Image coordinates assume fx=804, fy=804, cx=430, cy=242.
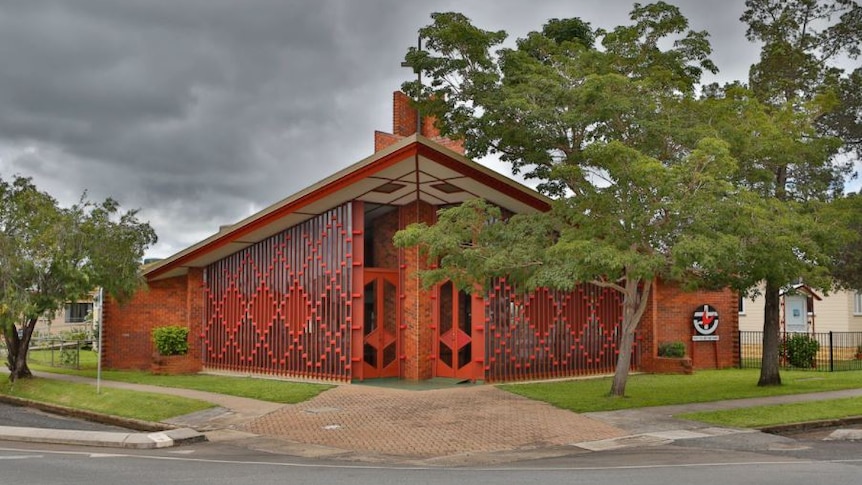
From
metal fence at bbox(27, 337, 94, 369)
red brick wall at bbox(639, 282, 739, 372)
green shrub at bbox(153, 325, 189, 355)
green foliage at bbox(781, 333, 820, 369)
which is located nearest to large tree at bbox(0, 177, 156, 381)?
green shrub at bbox(153, 325, 189, 355)

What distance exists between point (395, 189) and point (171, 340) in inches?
326

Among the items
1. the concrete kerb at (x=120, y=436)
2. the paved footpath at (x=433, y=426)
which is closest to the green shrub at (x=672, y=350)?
the paved footpath at (x=433, y=426)

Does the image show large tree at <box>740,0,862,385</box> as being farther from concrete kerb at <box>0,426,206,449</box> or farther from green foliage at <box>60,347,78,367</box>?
green foliage at <box>60,347,78,367</box>

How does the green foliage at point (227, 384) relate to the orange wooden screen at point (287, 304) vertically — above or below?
below

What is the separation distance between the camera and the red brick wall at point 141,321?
2448cm

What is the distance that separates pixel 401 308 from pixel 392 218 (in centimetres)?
252

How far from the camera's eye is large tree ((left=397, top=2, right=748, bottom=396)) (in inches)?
570

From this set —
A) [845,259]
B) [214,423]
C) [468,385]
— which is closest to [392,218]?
[468,385]

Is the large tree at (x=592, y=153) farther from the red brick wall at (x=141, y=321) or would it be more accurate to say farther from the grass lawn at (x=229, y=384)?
the red brick wall at (x=141, y=321)

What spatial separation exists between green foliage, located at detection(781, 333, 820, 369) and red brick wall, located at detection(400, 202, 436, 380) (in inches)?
526

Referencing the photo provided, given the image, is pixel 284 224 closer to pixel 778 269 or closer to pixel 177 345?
pixel 177 345

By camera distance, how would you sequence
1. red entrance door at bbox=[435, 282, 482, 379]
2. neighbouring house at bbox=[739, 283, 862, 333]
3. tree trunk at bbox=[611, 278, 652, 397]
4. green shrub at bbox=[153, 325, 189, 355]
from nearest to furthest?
tree trunk at bbox=[611, 278, 652, 397] → red entrance door at bbox=[435, 282, 482, 379] → green shrub at bbox=[153, 325, 189, 355] → neighbouring house at bbox=[739, 283, 862, 333]

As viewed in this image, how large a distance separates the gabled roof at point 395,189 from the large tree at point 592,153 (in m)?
0.90

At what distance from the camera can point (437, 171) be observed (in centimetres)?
1955
